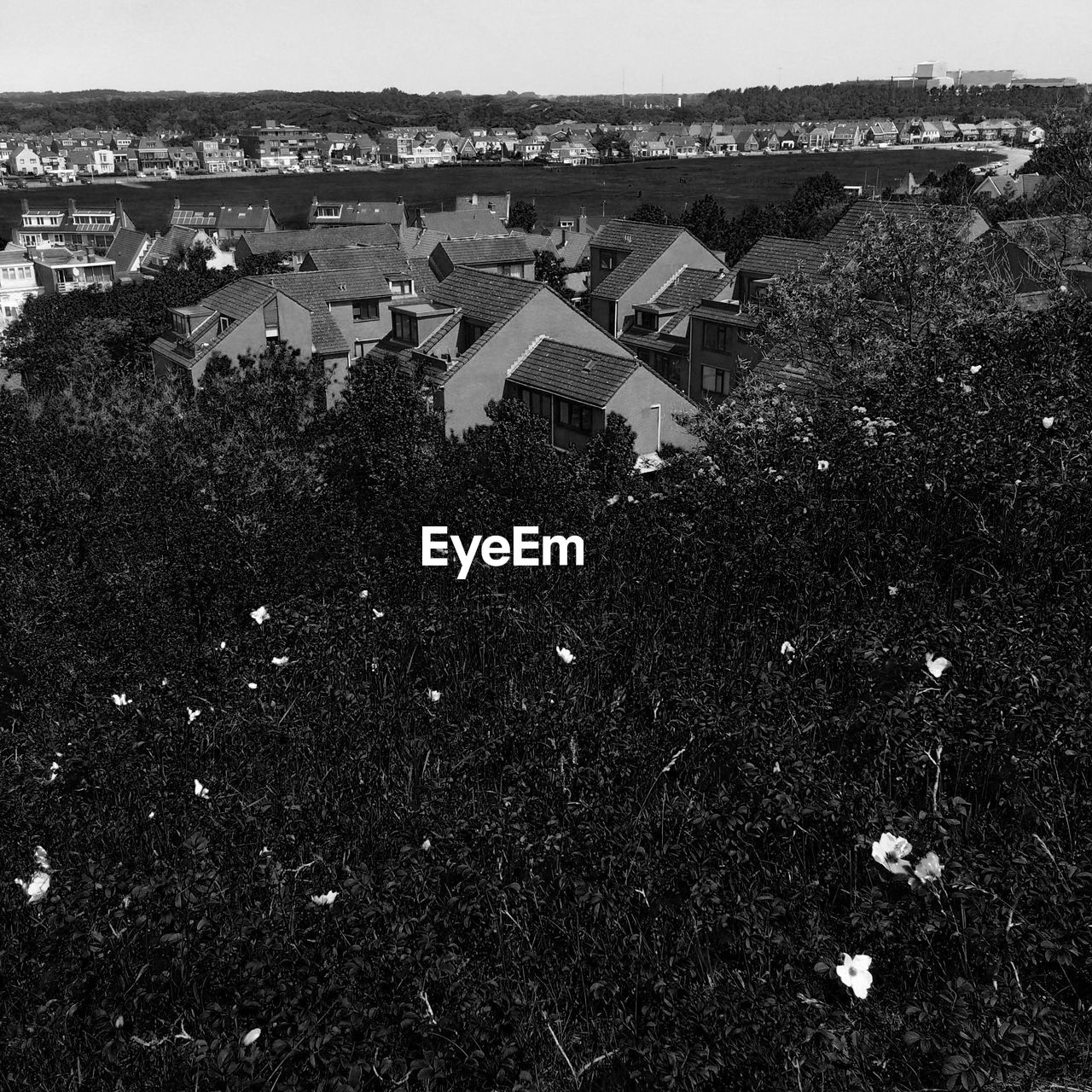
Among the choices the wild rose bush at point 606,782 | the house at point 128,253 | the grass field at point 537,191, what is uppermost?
the grass field at point 537,191

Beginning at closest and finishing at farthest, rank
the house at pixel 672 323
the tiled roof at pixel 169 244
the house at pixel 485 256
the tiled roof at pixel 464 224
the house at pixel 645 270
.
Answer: the house at pixel 672 323, the house at pixel 645 270, the house at pixel 485 256, the tiled roof at pixel 464 224, the tiled roof at pixel 169 244

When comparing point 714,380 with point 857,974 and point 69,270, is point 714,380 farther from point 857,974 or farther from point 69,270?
point 69,270

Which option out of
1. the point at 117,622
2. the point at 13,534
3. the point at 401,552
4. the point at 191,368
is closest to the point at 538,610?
the point at 401,552

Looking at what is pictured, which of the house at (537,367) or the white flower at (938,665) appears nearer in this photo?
the white flower at (938,665)

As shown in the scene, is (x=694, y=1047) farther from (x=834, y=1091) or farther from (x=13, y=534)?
(x=13, y=534)

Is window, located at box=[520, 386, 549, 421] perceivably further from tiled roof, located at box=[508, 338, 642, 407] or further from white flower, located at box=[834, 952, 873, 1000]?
white flower, located at box=[834, 952, 873, 1000]

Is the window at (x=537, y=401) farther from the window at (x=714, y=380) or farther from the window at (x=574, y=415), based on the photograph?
the window at (x=714, y=380)

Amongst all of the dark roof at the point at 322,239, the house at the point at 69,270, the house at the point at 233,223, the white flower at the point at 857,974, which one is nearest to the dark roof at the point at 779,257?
the white flower at the point at 857,974

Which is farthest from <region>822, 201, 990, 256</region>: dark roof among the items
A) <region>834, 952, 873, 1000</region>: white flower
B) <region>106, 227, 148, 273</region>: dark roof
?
<region>106, 227, 148, 273</region>: dark roof
